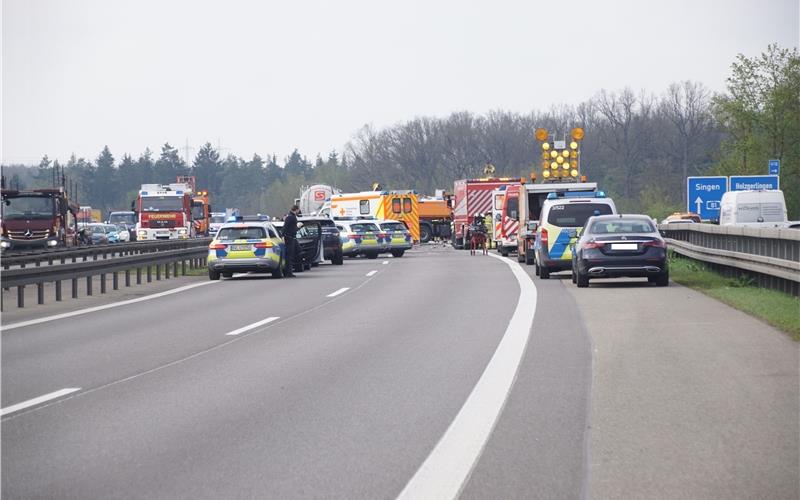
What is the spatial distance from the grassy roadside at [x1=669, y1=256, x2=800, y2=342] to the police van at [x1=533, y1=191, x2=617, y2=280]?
2.20m

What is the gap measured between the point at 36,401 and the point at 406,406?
2911 millimetres

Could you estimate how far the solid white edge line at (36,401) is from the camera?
31.9ft

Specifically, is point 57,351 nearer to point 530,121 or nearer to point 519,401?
point 519,401

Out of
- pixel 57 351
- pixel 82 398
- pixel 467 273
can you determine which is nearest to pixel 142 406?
pixel 82 398

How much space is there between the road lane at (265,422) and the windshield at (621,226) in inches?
371

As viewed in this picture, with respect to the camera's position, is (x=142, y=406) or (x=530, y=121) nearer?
(x=142, y=406)

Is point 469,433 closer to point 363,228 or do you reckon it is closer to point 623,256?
point 623,256

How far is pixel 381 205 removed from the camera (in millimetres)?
66188

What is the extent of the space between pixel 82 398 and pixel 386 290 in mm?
15478

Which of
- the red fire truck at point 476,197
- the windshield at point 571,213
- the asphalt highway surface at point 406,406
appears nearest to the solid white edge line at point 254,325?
the asphalt highway surface at point 406,406

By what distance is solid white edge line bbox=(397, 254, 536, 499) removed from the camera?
265 inches

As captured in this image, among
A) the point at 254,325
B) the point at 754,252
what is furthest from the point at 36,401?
the point at 754,252

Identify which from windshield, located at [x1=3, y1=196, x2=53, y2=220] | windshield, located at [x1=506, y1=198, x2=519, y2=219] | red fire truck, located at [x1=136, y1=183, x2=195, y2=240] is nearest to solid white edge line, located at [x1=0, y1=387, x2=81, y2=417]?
windshield, located at [x1=506, y1=198, x2=519, y2=219]

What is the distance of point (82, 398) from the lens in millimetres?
10344
